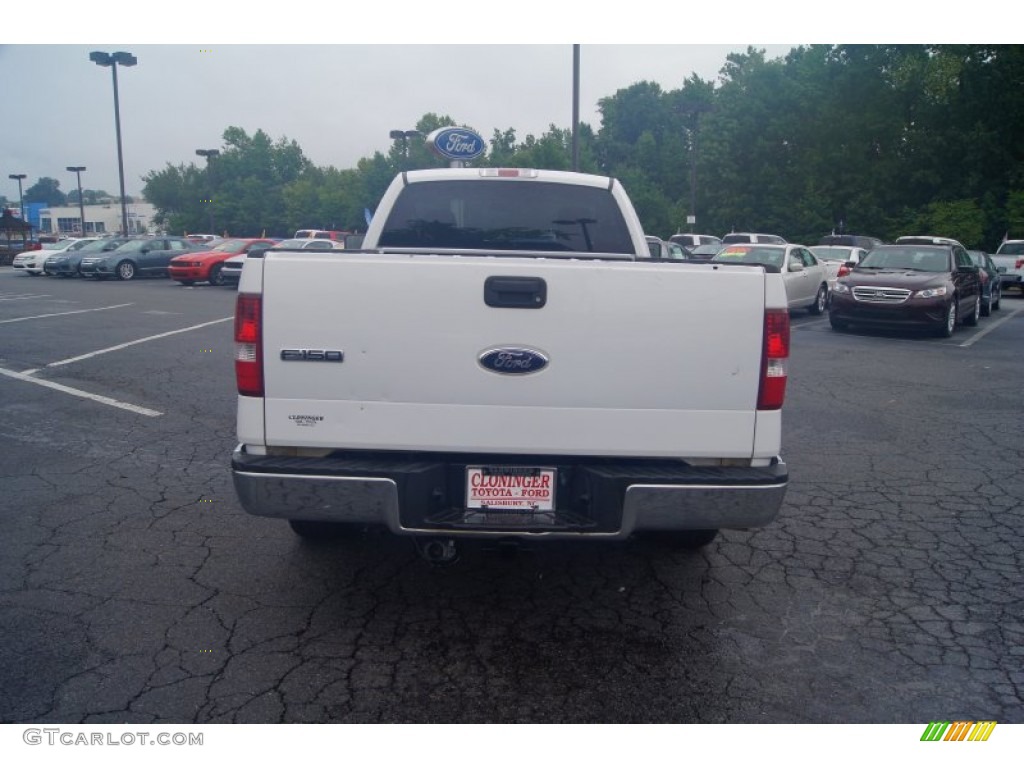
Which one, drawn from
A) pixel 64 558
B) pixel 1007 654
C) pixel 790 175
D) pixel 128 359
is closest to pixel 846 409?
pixel 1007 654

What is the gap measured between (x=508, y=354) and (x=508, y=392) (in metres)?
0.15

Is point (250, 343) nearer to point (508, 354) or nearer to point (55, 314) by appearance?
point (508, 354)

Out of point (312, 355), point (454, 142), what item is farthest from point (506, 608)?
point (454, 142)

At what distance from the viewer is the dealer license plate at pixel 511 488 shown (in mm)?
3498

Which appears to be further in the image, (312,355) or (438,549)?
(438,549)

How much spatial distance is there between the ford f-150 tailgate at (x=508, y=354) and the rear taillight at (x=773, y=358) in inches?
1.3

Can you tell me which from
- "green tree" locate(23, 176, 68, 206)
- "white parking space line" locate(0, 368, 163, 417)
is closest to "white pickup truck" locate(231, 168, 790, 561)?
"white parking space line" locate(0, 368, 163, 417)

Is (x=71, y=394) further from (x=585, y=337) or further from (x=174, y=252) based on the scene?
(x=174, y=252)

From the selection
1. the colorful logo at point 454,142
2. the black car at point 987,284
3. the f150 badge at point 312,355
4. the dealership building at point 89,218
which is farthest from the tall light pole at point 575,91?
the dealership building at point 89,218

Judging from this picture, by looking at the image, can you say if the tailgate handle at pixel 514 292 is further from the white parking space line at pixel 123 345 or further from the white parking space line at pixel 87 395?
the white parking space line at pixel 123 345

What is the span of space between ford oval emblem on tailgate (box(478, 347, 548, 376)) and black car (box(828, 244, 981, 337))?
1283 cm

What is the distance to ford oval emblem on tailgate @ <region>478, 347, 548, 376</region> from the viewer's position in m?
3.41

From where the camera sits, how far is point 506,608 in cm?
399
